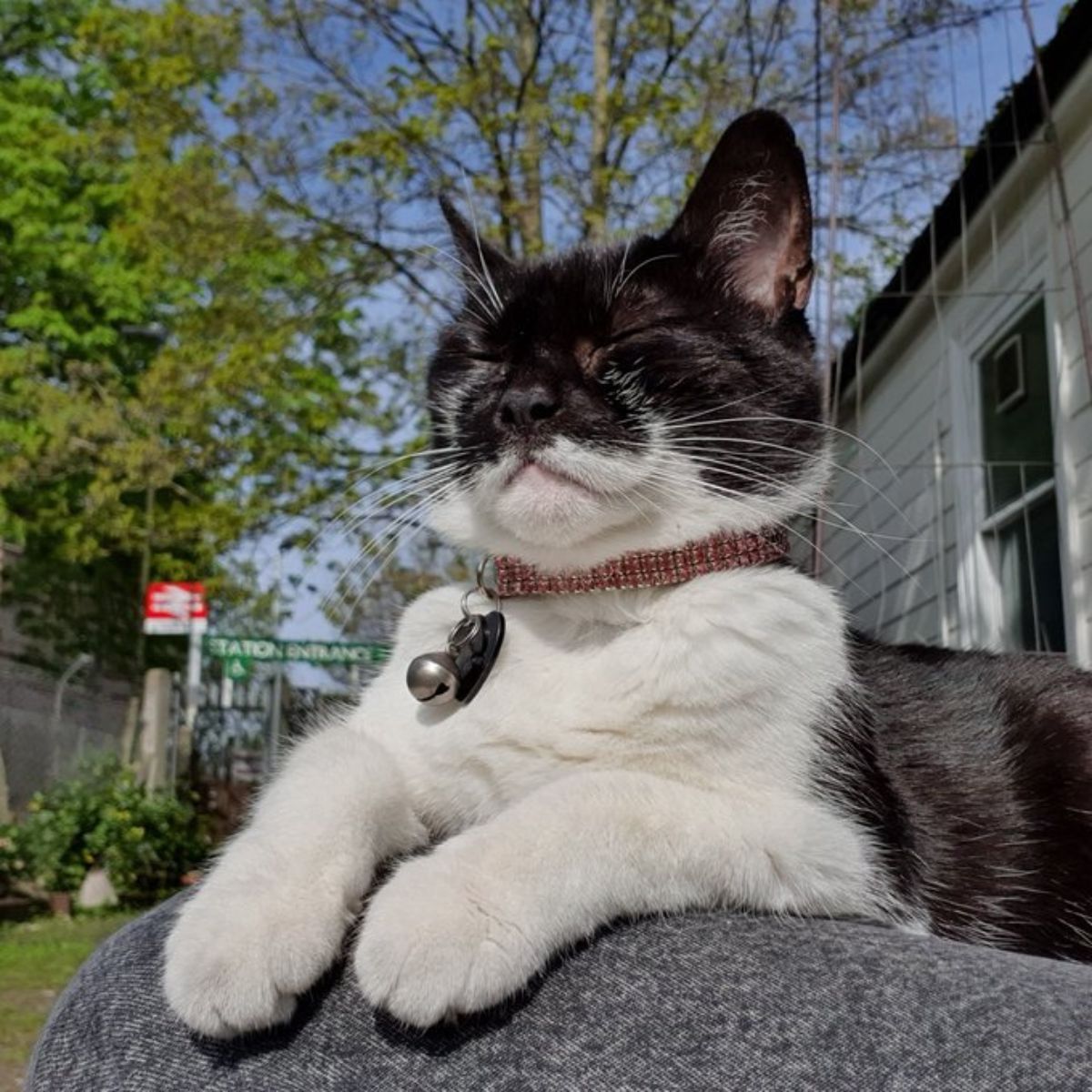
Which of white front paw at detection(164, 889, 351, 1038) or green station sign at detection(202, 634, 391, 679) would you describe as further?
green station sign at detection(202, 634, 391, 679)

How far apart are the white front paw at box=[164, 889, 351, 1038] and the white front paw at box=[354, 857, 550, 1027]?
0.05 m

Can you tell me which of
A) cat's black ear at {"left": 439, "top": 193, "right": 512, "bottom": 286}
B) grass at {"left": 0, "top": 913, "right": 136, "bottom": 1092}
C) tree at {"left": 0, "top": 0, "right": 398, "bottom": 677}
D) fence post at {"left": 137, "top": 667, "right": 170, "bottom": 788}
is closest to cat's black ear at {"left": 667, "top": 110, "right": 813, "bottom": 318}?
cat's black ear at {"left": 439, "top": 193, "right": 512, "bottom": 286}

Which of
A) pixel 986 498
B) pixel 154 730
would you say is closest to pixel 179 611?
pixel 154 730

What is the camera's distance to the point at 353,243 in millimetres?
8820

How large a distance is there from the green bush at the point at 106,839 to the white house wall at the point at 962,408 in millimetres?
5802

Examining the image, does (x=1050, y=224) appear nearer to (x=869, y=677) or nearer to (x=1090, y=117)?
(x=1090, y=117)

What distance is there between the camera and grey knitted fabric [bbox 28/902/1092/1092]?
2.56 feet

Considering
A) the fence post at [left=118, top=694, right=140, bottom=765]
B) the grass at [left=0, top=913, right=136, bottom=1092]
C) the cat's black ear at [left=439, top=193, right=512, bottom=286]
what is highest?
the cat's black ear at [left=439, top=193, right=512, bottom=286]

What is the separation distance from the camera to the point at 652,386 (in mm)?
1456

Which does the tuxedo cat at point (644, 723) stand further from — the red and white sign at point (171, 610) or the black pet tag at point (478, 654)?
the red and white sign at point (171, 610)

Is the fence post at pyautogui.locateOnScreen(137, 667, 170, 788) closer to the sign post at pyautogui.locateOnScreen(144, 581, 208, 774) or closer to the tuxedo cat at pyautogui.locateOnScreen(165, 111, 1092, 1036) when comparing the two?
the sign post at pyautogui.locateOnScreen(144, 581, 208, 774)

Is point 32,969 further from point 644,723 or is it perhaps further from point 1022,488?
point 644,723

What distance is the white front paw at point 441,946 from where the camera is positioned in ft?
2.86

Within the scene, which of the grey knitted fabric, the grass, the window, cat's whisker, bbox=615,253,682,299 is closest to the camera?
the grey knitted fabric
